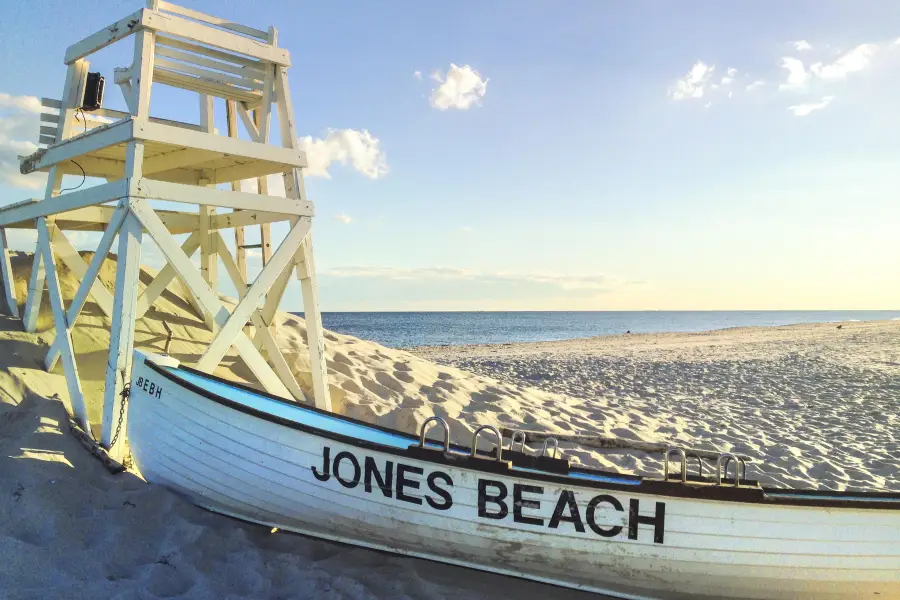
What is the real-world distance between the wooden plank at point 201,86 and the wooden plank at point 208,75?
0.06 metres

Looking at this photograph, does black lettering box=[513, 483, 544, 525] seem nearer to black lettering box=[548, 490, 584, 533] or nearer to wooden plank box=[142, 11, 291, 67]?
black lettering box=[548, 490, 584, 533]

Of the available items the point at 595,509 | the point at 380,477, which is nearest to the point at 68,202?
the point at 380,477

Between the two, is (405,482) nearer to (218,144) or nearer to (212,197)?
(212,197)

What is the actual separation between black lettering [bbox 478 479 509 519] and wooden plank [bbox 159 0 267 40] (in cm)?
537

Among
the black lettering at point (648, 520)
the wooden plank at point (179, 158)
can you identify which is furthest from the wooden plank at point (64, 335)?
the black lettering at point (648, 520)

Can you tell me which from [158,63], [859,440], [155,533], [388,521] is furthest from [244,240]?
[859,440]

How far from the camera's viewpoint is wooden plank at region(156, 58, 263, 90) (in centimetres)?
614

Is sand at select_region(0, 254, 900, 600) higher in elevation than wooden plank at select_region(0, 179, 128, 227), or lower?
lower

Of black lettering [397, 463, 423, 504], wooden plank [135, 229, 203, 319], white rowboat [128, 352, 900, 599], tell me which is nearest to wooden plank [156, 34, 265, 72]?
wooden plank [135, 229, 203, 319]

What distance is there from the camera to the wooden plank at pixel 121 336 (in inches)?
206

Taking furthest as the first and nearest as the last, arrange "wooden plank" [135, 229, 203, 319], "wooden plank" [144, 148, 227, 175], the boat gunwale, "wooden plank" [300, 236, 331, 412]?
"wooden plank" [135, 229, 203, 319], "wooden plank" [300, 236, 331, 412], "wooden plank" [144, 148, 227, 175], the boat gunwale

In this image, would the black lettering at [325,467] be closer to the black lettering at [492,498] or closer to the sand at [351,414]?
the sand at [351,414]

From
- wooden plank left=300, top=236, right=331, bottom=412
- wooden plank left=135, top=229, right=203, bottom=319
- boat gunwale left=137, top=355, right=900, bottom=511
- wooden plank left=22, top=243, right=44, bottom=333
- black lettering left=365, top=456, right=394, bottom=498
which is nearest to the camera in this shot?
boat gunwale left=137, top=355, right=900, bottom=511

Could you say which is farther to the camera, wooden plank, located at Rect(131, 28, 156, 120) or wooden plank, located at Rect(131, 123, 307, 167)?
wooden plank, located at Rect(131, 28, 156, 120)
